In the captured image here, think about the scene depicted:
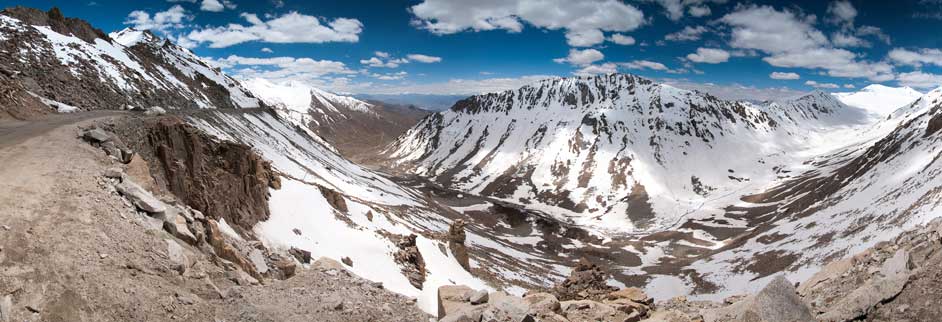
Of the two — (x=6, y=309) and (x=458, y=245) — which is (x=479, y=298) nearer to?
(x=6, y=309)

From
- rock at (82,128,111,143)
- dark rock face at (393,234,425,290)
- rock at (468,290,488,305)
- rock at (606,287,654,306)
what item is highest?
rock at (82,128,111,143)

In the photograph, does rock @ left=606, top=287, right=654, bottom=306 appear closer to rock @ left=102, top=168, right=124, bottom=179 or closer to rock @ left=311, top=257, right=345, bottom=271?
rock @ left=311, top=257, right=345, bottom=271

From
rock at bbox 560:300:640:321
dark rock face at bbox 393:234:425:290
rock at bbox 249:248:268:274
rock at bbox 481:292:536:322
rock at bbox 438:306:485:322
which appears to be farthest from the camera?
dark rock face at bbox 393:234:425:290

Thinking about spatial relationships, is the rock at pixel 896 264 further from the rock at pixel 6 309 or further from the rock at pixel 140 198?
the rock at pixel 140 198

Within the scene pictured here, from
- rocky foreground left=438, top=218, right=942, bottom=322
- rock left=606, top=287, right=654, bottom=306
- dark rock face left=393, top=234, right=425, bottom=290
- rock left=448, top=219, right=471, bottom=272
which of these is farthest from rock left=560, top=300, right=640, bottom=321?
rock left=448, top=219, right=471, bottom=272

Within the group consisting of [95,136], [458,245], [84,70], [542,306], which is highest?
[84,70]

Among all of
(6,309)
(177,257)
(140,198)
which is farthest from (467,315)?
(140,198)

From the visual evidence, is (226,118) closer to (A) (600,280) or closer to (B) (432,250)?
(B) (432,250)
